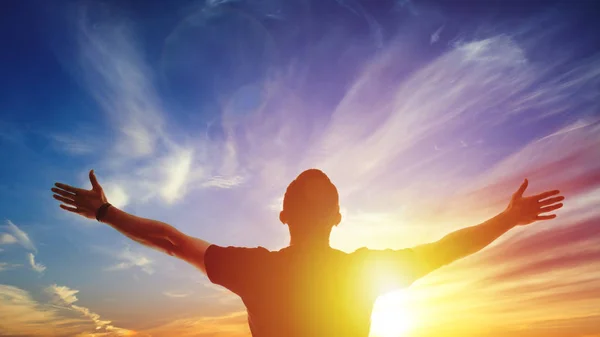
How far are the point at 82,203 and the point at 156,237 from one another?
1790 mm

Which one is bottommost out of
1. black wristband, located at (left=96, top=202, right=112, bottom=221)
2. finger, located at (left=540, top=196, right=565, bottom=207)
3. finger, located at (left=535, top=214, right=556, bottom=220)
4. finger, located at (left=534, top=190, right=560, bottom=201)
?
finger, located at (left=535, top=214, right=556, bottom=220)

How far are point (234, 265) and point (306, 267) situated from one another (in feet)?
2.83

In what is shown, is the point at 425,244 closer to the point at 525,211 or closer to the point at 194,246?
the point at 525,211

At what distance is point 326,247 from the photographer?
464 centimetres

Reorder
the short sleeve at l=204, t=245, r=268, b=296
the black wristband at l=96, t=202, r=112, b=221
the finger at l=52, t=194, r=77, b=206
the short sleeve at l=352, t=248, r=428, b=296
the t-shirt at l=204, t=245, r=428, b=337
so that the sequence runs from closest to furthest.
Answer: the t-shirt at l=204, t=245, r=428, b=337
the short sleeve at l=204, t=245, r=268, b=296
the short sleeve at l=352, t=248, r=428, b=296
the black wristband at l=96, t=202, r=112, b=221
the finger at l=52, t=194, r=77, b=206

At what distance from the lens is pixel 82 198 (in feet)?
19.5

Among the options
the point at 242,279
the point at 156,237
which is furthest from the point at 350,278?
the point at 156,237

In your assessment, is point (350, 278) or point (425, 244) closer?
point (350, 278)

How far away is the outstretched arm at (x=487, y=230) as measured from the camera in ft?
16.9

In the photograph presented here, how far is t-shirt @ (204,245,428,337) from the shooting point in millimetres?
4172

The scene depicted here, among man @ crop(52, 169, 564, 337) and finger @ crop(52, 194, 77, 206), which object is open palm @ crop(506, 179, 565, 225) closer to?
man @ crop(52, 169, 564, 337)

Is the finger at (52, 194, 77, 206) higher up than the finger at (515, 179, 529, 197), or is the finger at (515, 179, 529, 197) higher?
the finger at (52, 194, 77, 206)

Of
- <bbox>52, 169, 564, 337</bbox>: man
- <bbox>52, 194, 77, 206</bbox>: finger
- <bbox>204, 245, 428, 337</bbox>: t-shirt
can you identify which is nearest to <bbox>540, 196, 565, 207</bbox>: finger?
<bbox>52, 169, 564, 337</bbox>: man

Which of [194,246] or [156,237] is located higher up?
[156,237]
